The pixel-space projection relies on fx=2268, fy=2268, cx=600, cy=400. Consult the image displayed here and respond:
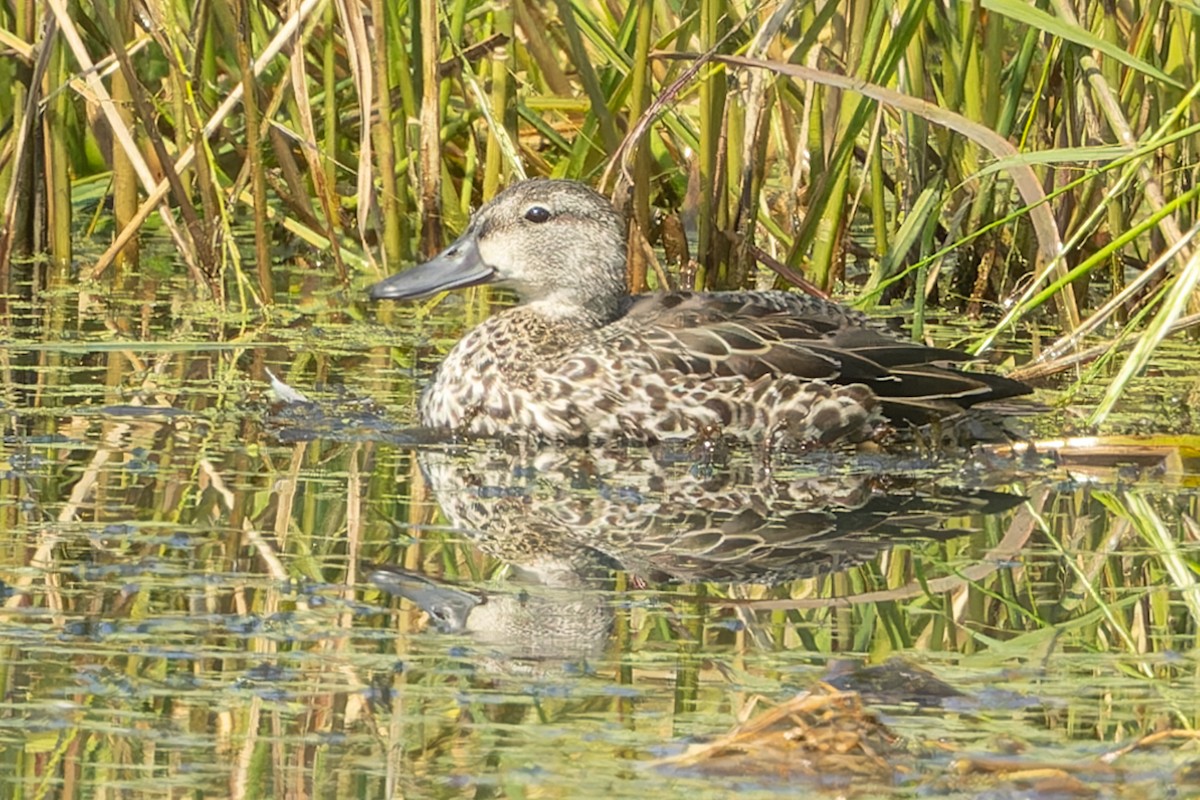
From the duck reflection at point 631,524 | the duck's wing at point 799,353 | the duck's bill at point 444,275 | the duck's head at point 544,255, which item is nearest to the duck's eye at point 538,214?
the duck's head at point 544,255

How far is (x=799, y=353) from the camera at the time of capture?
597cm

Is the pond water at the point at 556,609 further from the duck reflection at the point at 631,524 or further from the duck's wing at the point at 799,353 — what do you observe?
the duck's wing at the point at 799,353

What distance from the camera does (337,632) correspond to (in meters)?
Answer: 3.82

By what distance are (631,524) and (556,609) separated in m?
0.81

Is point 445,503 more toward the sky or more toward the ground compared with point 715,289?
more toward the ground

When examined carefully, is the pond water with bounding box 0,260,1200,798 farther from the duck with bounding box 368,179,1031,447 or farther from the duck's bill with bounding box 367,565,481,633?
the duck with bounding box 368,179,1031,447

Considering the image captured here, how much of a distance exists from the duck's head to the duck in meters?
0.19

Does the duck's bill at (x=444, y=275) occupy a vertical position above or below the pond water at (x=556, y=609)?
above

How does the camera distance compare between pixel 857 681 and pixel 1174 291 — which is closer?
pixel 857 681

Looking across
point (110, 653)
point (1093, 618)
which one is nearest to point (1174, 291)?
point (1093, 618)

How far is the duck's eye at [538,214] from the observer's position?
645 centimetres

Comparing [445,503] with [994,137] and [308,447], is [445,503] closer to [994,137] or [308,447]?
[308,447]

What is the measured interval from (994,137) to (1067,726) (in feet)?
9.10

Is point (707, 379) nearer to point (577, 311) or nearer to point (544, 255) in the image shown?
point (577, 311)
